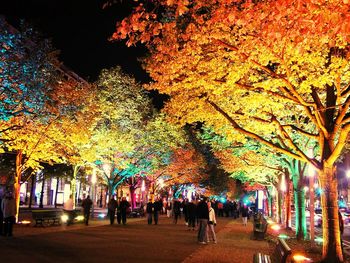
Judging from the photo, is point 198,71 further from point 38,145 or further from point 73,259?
point 38,145

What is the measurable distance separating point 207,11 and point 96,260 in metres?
7.17

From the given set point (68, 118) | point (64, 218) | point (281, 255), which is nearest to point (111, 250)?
point (281, 255)

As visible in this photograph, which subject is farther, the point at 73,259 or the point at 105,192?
the point at 105,192

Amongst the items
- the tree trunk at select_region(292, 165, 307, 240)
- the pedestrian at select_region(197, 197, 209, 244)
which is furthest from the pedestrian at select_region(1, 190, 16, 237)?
the tree trunk at select_region(292, 165, 307, 240)

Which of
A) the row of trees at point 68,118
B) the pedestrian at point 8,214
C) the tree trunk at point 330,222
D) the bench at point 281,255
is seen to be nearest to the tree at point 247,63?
the tree trunk at point 330,222

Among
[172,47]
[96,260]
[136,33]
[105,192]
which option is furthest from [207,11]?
[105,192]

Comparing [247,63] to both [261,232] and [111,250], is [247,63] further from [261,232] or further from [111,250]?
[261,232]

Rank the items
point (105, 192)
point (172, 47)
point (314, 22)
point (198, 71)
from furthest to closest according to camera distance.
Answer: point (105, 192) → point (198, 71) → point (172, 47) → point (314, 22)

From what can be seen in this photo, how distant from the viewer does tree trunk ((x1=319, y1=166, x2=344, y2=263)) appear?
11.0 metres

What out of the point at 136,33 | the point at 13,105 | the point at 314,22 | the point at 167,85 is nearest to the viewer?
the point at 314,22

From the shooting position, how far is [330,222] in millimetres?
11172

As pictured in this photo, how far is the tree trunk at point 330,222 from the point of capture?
11.0 metres

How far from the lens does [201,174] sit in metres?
55.4

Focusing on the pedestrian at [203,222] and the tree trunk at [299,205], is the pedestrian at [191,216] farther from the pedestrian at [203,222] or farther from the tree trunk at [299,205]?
the pedestrian at [203,222]
